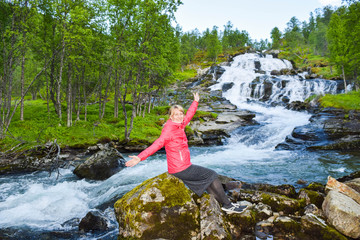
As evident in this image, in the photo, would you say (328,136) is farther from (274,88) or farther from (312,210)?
(274,88)

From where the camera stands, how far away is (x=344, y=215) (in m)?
4.68

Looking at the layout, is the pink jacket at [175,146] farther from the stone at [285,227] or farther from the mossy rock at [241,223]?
the stone at [285,227]

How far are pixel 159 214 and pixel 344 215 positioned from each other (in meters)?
4.24

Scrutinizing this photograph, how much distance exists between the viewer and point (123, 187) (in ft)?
32.5

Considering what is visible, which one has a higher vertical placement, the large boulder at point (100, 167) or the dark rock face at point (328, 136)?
the dark rock face at point (328, 136)

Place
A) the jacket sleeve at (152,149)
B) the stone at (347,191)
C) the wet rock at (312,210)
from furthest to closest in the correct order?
1. the stone at (347,191)
2. the wet rock at (312,210)
3. the jacket sleeve at (152,149)

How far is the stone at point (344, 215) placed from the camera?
14.9ft

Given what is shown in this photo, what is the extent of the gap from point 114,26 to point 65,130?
33.2ft

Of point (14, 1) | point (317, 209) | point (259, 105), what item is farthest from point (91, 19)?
point (259, 105)

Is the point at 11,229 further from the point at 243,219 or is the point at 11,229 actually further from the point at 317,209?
the point at 317,209

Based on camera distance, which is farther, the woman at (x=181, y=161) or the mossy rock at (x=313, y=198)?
the mossy rock at (x=313, y=198)

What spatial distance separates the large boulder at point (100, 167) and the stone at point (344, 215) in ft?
33.6

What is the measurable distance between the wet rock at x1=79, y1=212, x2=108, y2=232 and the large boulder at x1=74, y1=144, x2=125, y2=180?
5290 millimetres

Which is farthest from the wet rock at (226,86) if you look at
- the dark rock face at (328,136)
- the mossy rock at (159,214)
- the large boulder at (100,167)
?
the mossy rock at (159,214)
